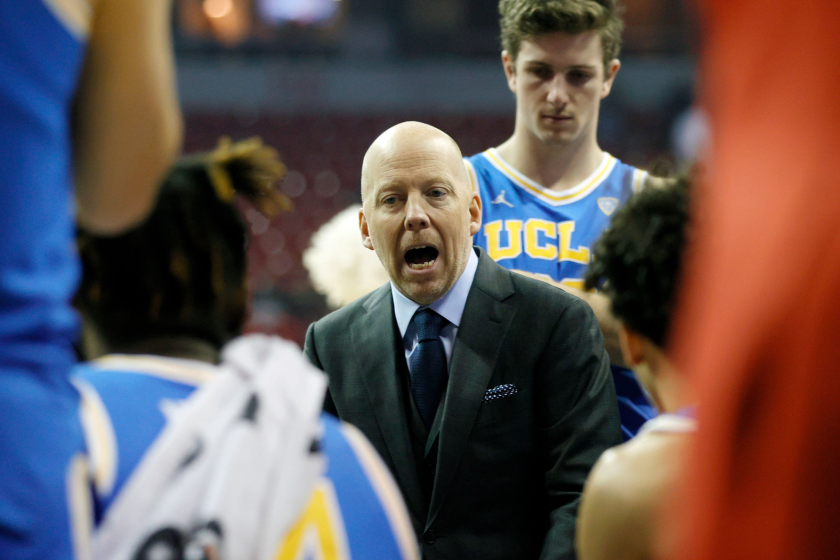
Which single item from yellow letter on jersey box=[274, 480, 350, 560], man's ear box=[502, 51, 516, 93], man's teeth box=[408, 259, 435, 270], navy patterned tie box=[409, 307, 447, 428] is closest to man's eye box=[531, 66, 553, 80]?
man's ear box=[502, 51, 516, 93]

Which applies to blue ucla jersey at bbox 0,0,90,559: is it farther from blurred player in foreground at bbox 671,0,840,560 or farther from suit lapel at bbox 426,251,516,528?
suit lapel at bbox 426,251,516,528

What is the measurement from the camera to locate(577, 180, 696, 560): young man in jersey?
110 cm

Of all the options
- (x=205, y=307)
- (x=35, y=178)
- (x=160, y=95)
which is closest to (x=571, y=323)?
(x=205, y=307)

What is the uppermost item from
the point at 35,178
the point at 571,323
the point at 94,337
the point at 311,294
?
the point at 35,178

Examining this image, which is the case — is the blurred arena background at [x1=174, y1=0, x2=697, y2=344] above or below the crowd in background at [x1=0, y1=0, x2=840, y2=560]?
above

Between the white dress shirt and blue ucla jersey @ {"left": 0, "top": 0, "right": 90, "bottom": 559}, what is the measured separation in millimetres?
1120

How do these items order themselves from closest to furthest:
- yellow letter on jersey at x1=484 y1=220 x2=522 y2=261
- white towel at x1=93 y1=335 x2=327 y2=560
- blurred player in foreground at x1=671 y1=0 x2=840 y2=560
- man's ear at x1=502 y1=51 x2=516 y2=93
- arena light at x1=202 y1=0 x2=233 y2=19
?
1. blurred player in foreground at x1=671 y1=0 x2=840 y2=560
2. white towel at x1=93 y1=335 x2=327 y2=560
3. yellow letter on jersey at x1=484 y1=220 x2=522 y2=261
4. man's ear at x1=502 y1=51 x2=516 y2=93
5. arena light at x1=202 y1=0 x2=233 y2=19

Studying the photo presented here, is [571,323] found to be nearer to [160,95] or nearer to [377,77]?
[160,95]

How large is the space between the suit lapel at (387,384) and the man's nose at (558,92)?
0.85 meters

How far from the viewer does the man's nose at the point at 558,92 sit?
259 centimetres

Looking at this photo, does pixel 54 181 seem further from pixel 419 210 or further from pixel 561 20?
pixel 561 20

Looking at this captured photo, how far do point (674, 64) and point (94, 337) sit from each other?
12.1m

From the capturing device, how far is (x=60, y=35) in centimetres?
99

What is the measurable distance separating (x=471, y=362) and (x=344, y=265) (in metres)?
1.02
